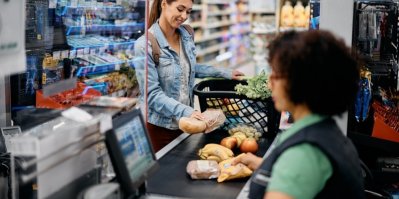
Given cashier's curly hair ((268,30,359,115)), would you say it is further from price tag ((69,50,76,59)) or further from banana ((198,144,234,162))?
price tag ((69,50,76,59))

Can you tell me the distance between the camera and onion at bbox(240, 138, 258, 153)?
2.65m

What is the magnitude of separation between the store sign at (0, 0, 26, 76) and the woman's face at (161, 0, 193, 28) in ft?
5.10

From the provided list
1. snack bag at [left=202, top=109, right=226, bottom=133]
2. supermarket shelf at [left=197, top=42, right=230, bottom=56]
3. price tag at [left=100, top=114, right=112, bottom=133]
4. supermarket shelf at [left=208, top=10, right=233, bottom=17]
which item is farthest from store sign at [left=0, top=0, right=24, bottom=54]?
supermarket shelf at [left=208, top=10, right=233, bottom=17]

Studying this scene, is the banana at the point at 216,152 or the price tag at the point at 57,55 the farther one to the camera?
the price tag at the point at 57,55

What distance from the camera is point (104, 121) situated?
5.54ft

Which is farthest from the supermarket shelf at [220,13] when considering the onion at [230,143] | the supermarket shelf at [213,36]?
the onion at [230,143]

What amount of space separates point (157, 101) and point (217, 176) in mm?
1011

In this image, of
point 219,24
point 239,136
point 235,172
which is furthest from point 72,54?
point 219,24

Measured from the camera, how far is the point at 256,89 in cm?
292

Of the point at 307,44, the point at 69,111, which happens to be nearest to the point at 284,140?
the point at 307,44

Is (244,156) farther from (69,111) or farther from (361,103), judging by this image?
(361,103)

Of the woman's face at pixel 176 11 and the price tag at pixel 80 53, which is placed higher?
the woman's face at pixel 176 11

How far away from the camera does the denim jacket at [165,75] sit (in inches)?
123

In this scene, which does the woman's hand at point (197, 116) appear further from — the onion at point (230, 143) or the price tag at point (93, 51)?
the price tag at point (93, 51)
